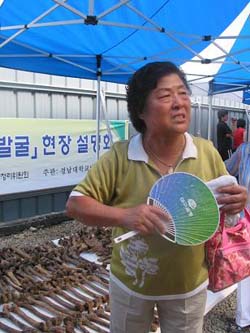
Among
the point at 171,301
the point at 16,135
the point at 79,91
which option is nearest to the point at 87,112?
the point at 79,91

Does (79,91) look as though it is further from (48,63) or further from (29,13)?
(29,13)

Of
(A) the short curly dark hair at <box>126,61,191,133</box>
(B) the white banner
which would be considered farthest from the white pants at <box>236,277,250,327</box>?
(B) the white banner

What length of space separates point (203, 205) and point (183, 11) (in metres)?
2.90

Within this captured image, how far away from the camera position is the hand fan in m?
1.20

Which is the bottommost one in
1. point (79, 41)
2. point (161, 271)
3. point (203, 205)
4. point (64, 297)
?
point (64, 297)

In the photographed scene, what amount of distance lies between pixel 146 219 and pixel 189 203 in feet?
0.55

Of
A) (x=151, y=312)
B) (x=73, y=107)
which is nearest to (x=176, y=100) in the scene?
(x=151, y=312)

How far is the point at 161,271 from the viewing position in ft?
4.32

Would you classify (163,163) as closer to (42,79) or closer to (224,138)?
(42,79)

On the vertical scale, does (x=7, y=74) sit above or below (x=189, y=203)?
above

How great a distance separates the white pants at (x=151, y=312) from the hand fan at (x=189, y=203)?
0.30m

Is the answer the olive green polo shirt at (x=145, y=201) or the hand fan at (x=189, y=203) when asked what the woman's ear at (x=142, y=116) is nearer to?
the olive green polo shirt at (x=145, y=201)

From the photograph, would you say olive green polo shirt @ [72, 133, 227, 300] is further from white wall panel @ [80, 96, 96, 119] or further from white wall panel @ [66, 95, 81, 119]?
white wall panel @ [80, 96, 96, 119]

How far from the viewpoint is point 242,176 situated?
2.47m
